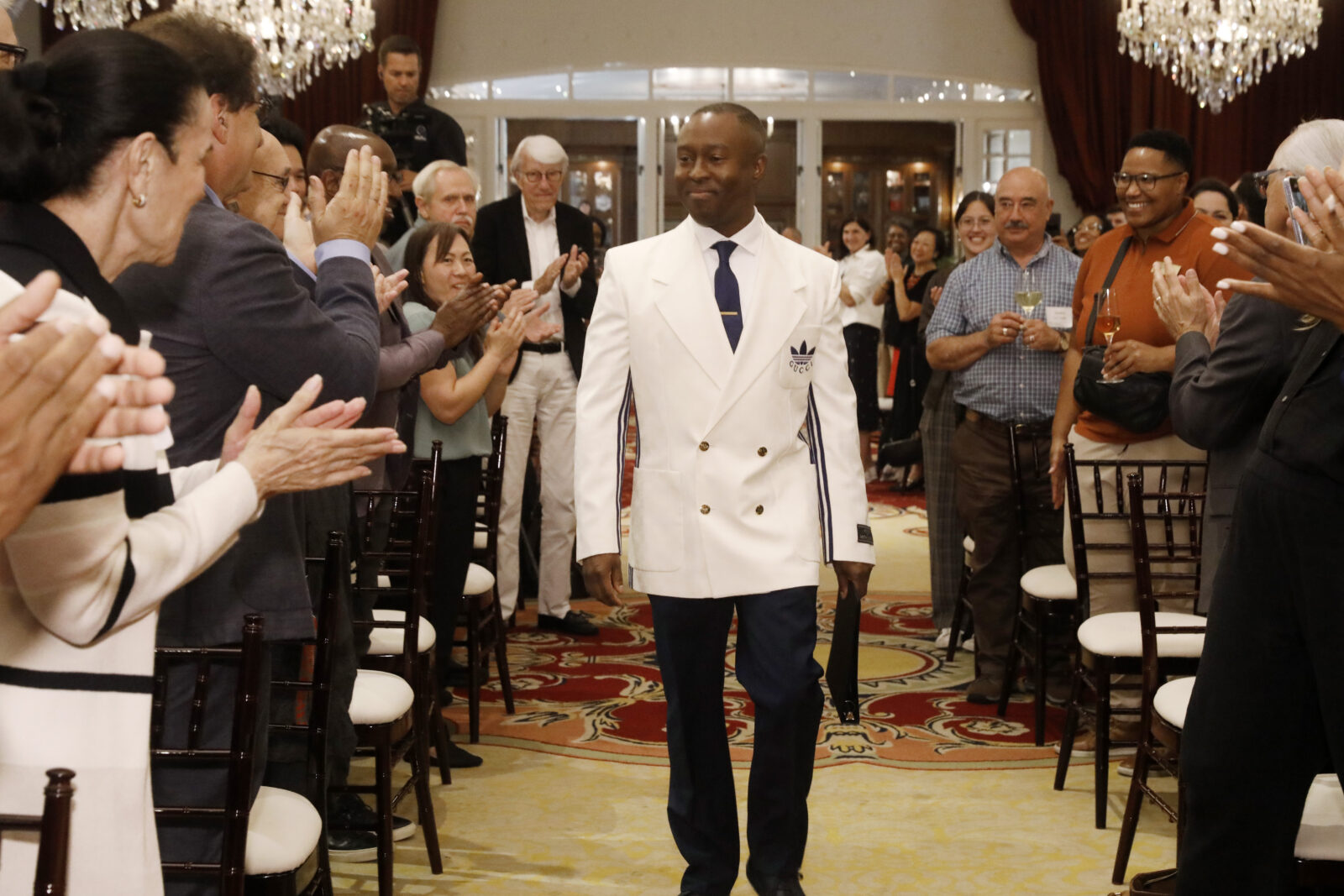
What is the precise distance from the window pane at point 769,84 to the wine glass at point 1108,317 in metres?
8.38

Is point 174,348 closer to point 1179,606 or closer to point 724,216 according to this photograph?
point 724,216

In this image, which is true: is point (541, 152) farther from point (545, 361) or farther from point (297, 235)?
point (297, 235)

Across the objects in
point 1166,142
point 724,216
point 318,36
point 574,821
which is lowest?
point 574,821

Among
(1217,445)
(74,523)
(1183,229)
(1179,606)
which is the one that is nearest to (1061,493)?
(1179,606)

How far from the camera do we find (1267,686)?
2215mm

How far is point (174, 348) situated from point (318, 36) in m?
7.26

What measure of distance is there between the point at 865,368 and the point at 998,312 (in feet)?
17.1

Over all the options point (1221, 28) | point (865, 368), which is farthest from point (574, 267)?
point (1221, 28)

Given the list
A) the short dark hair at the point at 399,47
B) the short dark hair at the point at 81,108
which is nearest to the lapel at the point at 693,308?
the short dark hair at the point at 81,108

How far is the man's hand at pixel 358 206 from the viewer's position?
8.05 feet

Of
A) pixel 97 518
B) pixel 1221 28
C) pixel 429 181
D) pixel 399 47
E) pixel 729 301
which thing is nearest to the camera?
pixel 97 518

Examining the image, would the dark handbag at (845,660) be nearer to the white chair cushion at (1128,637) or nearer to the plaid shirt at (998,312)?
the white chair cushion at (1128,637)

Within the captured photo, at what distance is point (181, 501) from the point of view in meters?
1.59

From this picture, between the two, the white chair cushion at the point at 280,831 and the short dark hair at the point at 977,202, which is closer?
the white chair cushion at the point at 280,831
